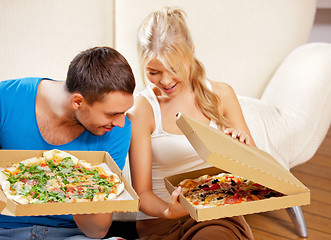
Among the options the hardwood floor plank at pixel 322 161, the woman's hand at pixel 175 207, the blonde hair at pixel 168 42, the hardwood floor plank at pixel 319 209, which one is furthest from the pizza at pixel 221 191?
the hardwood floor plank at pixel 322 161

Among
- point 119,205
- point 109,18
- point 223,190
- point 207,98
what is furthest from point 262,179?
point 109,18

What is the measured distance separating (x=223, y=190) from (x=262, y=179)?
196mm

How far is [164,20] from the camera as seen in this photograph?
1.64m

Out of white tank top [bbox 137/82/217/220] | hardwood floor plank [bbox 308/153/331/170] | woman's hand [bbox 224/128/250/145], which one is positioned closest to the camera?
woman's hand [bbox 224/128/250/145]

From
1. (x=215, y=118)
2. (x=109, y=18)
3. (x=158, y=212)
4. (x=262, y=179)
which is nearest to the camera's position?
(x=262, y=179)

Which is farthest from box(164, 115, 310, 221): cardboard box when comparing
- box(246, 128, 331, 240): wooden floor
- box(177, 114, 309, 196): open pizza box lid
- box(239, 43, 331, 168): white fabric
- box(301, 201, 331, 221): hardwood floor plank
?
box(301, 201, 331, 221): hardwood floor plank

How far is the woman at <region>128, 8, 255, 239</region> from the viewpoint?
155 centimetres

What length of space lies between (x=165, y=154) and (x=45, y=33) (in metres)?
0.75

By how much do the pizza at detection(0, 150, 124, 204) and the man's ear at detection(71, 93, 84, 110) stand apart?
0.44 feet

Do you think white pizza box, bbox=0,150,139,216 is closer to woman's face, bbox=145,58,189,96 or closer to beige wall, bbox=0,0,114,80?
woman's face, bbox=145,58,189,96

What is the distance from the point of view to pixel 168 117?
1.74 meters

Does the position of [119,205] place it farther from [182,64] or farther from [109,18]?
[109,18]

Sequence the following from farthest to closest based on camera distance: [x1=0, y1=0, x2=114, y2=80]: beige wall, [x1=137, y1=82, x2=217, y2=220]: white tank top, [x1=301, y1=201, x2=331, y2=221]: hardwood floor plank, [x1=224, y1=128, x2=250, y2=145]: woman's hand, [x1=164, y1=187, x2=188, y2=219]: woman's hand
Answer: [x1=301, y1=201, x2=331, y2=221]: hardwood floor plank < [x1=0, y1=0, x2=114, y2=80]: beige wall < [x1=137, y1=82, x2=217, y2=220]: white tank top < [x1=224, y1=128, x2=250, y2=145]: woman's hand < [x1=164, y1=187, x2=188, y2=219]: woman's hand

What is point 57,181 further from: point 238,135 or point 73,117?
point 238,135
